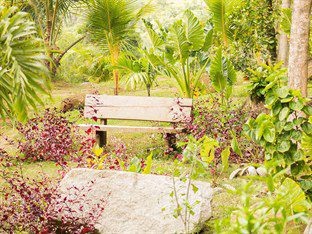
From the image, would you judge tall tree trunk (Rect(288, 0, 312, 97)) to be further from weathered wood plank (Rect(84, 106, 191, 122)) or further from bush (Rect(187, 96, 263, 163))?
weathered wood plank (Rect(84, 106, 191, 122))

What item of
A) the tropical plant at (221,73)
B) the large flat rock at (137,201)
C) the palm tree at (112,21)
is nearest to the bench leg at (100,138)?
the tropical plant at (221,73)

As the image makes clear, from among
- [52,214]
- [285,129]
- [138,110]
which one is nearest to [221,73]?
[138,110]

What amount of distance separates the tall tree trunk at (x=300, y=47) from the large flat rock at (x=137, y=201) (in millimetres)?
2233

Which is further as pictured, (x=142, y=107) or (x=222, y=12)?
(x=222, y=12)

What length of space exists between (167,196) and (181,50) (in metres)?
4.79

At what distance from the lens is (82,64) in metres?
17.7

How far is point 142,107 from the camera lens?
296 inches

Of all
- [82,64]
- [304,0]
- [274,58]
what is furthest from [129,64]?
[82,64]

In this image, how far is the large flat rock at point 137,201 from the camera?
368 cm

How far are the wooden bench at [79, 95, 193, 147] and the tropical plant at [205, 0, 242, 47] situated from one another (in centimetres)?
242

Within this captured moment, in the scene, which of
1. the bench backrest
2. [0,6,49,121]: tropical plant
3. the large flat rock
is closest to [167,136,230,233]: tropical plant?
the large flat rock

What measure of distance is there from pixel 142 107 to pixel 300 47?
2823 millimetres

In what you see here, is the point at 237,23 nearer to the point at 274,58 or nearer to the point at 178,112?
the point at 274,58

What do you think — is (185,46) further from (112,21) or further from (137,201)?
(137,201)
